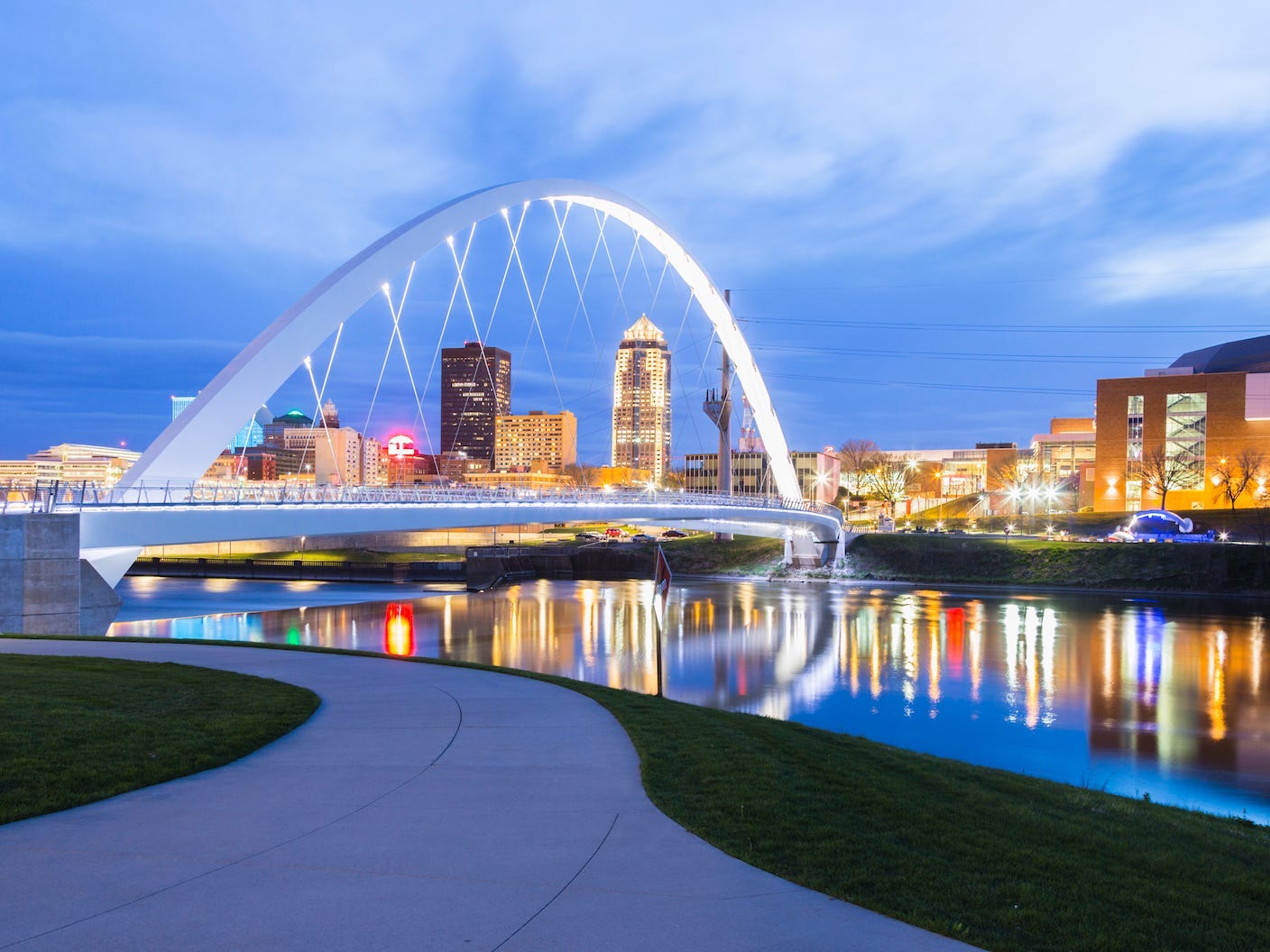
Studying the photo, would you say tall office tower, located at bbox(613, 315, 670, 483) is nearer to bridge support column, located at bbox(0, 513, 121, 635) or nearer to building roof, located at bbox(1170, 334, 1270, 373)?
building roof, located at bbox(1170, 334, 1270, 373)

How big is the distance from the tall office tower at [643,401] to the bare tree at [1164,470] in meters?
38.1

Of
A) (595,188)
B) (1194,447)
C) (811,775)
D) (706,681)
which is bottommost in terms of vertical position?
(706,681)

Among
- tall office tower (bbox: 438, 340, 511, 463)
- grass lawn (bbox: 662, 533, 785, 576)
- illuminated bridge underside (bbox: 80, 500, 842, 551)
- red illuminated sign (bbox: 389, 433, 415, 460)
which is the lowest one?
grass lawn (bbox: 662, 533, 785, 576)

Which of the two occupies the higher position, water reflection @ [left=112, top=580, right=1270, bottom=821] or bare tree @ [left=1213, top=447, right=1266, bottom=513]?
bare tree @ [left=1213, top=447, right=1266, bottom=513]

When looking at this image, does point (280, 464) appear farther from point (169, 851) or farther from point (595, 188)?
point (169, 851)

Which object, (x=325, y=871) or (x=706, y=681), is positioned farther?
(x=706, y=681)

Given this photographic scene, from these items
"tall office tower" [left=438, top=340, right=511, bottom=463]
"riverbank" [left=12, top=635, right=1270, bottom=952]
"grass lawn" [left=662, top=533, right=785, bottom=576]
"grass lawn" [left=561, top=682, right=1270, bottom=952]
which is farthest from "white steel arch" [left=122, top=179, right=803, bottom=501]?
"tall office tower" [left=438, top=340, right=511, bottom=463]

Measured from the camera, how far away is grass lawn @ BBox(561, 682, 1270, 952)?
16.2 ft

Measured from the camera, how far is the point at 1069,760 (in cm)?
1442

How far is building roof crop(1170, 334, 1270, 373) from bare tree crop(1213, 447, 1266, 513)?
15.4m

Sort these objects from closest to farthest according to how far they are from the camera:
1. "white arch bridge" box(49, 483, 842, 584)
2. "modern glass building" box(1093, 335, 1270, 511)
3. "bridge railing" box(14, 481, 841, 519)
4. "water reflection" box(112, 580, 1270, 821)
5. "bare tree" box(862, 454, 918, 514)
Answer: "water reflection" box(112, 580, 1270, 821), "bridge railing" box(14, 481, 841, 519), "white arch bridge" box(49, 483, 842, 584), "modern glass building" box(1093, 335, 1270, 511), "bare tree" box(862, 454, 918, 514)

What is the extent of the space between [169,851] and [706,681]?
57.6 ft

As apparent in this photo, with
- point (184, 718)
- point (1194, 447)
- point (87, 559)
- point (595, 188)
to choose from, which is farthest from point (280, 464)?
point (184, 718)

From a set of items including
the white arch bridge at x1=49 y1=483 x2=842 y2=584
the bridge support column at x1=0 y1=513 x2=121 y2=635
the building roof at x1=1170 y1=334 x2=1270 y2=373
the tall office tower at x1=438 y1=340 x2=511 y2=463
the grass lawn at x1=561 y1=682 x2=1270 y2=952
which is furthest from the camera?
the tall office tower at x1=438 y1=340 x2=511 y2=463
